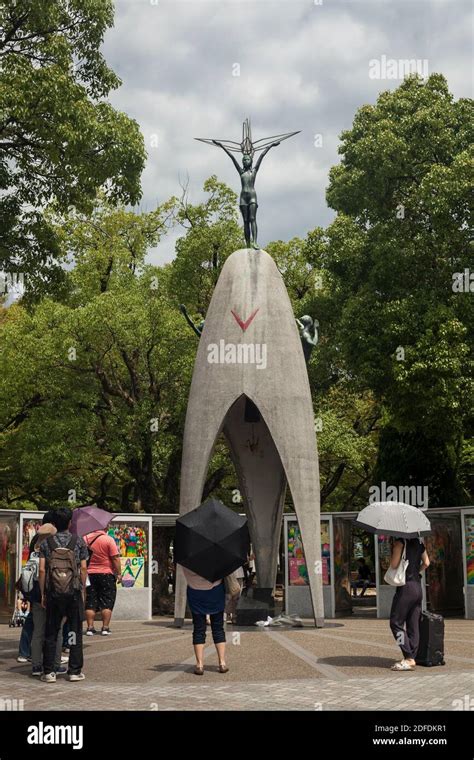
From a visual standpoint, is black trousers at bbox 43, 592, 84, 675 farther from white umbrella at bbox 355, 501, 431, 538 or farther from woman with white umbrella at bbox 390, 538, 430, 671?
woman with white umbrella at bbox 390, 538, 430, 671

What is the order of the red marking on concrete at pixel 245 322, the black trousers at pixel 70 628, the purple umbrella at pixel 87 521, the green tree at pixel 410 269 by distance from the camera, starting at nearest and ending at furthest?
the black trousers at pixel 70 628 < the purple umbrella at pixel 87 521 < the red marking on concrete at pixel 245 322 < the green tree at pixel 410 269

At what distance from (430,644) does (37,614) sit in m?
4.55

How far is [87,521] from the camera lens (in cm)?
1065

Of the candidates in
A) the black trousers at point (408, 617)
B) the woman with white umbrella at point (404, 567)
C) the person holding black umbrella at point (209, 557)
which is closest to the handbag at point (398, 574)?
the woman with white umbrella at point (404, 567)

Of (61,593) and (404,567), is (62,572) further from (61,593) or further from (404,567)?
(404,567)

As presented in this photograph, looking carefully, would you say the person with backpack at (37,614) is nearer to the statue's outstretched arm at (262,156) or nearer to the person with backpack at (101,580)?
the person with backpack at (101,580)

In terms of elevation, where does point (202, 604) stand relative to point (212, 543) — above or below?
below

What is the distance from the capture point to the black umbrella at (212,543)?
29.6 ft

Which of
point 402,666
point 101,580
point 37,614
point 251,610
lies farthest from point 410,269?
point 37,614

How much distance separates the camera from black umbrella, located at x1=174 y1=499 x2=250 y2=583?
9023mm

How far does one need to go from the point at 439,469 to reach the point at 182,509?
13.2 metres

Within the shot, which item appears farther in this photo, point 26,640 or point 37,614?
point 26,640

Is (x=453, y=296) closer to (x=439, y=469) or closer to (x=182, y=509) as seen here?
(x=439, y=469)
